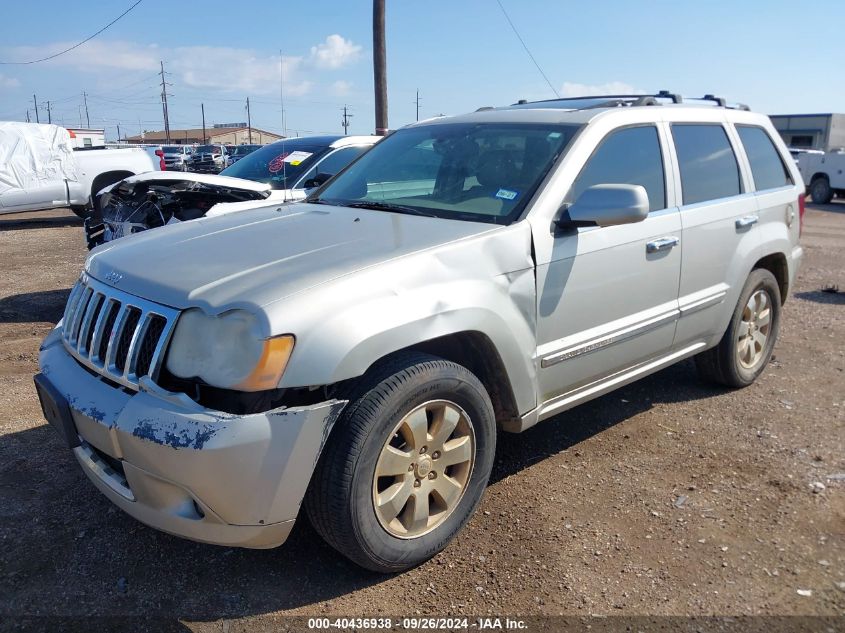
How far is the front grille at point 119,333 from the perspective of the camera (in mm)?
2613

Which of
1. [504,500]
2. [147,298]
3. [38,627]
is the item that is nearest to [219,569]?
[38,627]

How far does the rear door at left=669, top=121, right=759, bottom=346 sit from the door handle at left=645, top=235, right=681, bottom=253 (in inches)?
5.2

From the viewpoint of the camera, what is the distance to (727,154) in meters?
4.56

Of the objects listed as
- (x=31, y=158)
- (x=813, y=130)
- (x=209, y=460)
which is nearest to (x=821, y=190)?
(x=31, y=158)

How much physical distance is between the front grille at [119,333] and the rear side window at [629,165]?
1.93m

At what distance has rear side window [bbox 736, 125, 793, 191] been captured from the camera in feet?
15.7

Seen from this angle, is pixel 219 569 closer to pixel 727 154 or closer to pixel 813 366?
pixel 727 154

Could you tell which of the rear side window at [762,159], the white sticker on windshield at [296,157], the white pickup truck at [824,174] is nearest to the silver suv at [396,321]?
the rear side window at [762,159]

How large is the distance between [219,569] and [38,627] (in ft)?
2.17

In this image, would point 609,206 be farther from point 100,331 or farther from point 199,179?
point 199,179

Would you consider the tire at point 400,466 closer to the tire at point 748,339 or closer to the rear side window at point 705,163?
the rear side window at point 705,163

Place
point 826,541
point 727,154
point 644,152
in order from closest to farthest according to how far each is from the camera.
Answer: point 826,541 → point 644,152 → point 727,154

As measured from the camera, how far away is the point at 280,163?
7512 mm

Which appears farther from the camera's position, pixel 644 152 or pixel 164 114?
pixel 164 114
